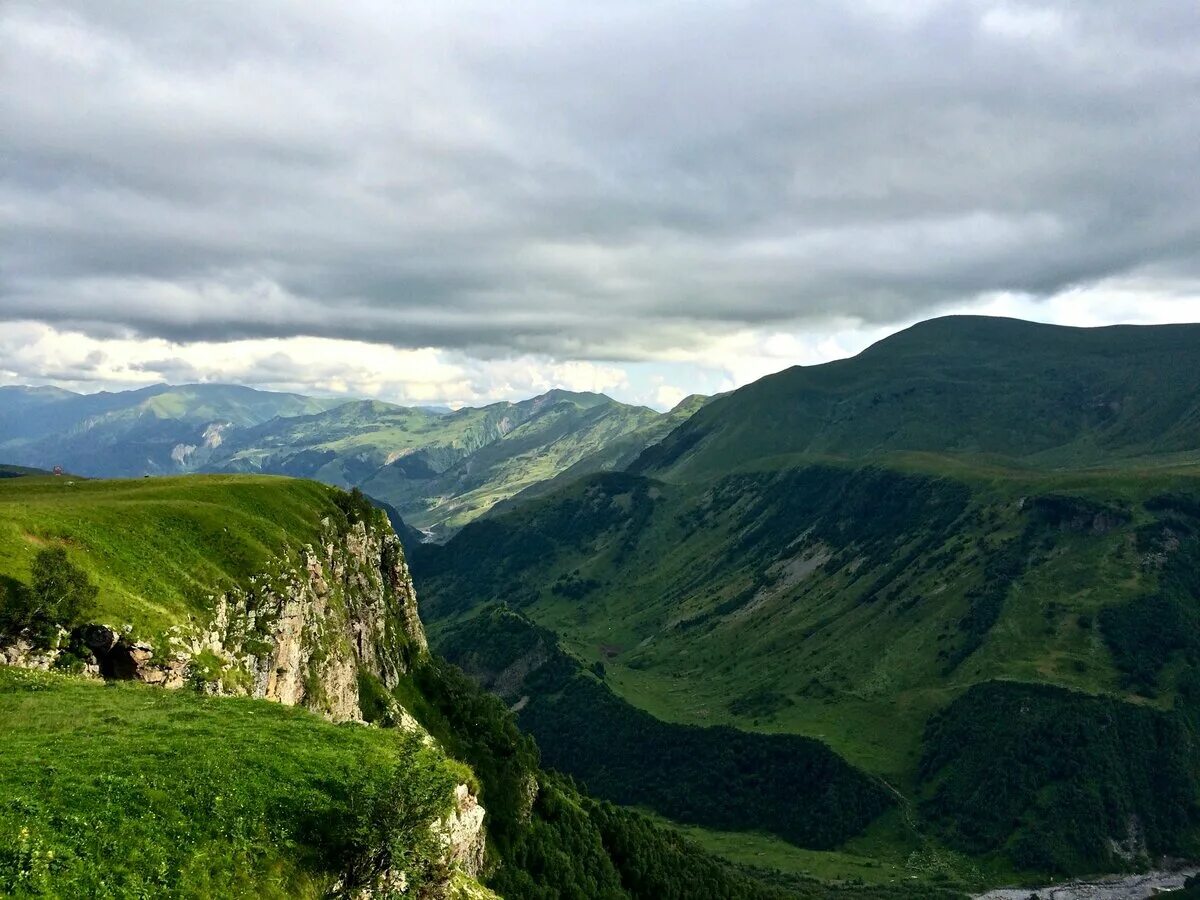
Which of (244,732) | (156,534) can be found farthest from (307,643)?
(244,732)

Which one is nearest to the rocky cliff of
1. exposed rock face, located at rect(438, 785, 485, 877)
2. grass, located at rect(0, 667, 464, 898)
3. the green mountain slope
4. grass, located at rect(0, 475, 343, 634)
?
exposed rock face, located at rect(438, 785, 485, 877)

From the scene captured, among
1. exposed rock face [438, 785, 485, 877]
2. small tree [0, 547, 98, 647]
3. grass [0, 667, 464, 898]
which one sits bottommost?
exposed rock face [438, 785, 485, 877]

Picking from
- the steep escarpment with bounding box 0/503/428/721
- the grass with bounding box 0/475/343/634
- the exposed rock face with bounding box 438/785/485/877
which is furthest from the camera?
the grass with bounding box 0/475/343/634

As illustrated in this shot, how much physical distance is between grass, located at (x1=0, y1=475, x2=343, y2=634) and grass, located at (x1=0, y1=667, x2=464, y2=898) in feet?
67.6

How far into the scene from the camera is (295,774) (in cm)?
4675

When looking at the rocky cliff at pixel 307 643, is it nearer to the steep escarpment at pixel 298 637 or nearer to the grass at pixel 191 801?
the steep escarpment at pixel 298 637

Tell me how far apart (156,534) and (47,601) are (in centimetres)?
2704

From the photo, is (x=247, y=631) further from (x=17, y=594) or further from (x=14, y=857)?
(x=14, y=857)

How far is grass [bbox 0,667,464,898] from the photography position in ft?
121

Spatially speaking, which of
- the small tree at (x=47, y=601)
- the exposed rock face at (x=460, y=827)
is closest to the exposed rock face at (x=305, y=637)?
the small tree at (x=47, y=601)

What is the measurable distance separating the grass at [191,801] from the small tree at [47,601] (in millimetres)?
8670

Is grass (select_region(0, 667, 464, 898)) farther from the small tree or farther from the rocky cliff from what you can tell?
the small tree

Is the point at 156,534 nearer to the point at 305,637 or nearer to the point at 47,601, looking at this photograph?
the point at 305,637

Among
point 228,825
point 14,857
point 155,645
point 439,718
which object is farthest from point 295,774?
point 439,718
